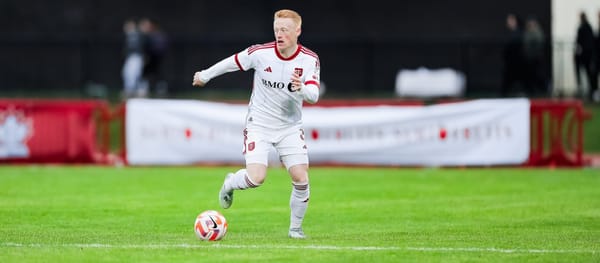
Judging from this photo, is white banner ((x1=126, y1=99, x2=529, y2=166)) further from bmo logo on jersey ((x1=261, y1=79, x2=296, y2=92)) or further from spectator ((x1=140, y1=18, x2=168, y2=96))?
bmo logo on jersey ((x1=261, y1=79, x2=296, y2=92))

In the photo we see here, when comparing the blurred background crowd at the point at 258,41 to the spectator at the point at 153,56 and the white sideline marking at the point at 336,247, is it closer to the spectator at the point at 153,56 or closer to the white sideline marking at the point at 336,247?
the spectator at the point at 153,56

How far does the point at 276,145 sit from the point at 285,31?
1159mm

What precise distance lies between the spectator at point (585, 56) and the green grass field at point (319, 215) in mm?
7327

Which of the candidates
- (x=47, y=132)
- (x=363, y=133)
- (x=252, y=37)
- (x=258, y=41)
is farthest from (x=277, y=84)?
(x=252, y=37)

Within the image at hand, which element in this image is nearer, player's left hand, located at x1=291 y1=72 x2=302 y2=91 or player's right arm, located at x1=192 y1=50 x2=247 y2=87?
player's left hand, located at x1=291 y1=72 x2=302 y2=91

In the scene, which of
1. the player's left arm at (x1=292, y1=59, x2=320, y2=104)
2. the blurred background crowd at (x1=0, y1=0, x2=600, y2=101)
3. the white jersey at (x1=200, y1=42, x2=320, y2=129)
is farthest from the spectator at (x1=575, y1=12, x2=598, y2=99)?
the player's left arm at (x1=292, y1=59, x2=320, y2=104)

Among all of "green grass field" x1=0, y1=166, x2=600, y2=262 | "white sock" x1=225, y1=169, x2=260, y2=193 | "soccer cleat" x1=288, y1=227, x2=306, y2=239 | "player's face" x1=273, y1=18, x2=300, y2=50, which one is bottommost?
"green grass field" x1=0, y1=166, x2=600, y2=262

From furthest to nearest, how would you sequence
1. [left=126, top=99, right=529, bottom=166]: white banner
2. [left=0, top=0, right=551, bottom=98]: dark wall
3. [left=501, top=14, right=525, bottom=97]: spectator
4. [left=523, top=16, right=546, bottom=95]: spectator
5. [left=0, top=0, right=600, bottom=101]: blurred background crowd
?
[left=0, top=0, right=551, bottom=98]: dark wall
[left=0, top=0, right=600, bottom=101]: blurred background crowd
[left=501, top=14, right=525, bottom=97]: spectator
[left=523, top=16, right=546, bottom=95]: spectator
[left=126, top=99, right=529, bottom=166]: white banner

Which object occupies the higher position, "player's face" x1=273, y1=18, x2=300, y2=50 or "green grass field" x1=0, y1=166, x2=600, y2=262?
"player's face" x1=273, y1=18, x2=300, y2=50

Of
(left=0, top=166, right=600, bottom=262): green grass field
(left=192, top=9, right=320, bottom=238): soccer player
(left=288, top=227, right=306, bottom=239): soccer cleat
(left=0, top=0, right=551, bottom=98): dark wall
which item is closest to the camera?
(left=0, top=166, right=600, bottom=262): green grass field

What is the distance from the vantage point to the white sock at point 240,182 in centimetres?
1275

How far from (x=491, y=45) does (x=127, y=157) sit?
36.8ft

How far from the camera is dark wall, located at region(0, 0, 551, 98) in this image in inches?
1252

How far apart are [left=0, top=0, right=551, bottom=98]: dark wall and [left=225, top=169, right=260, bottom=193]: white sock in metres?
18.8
